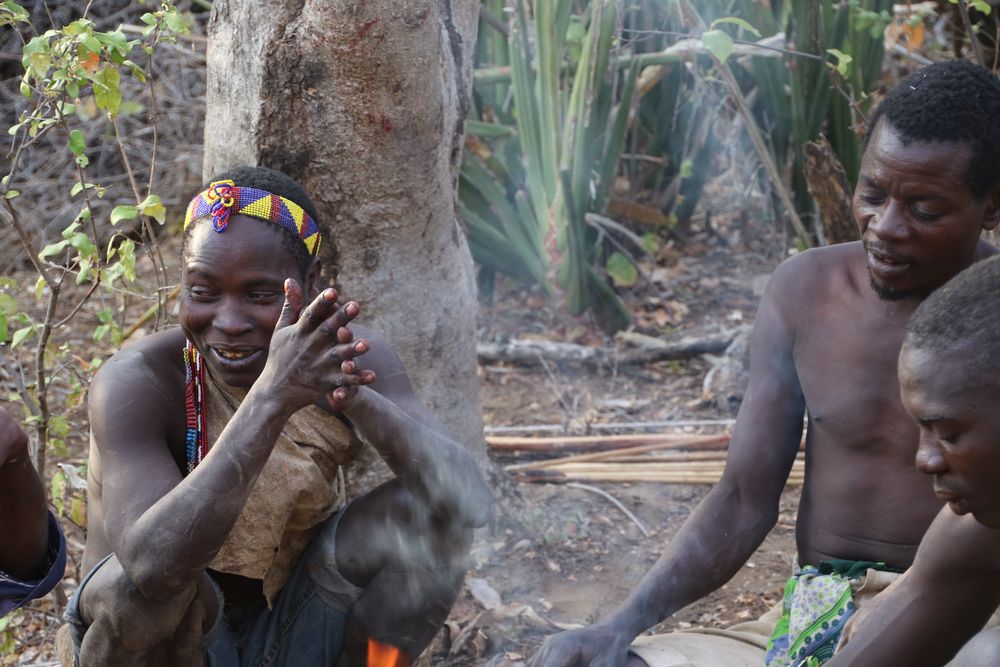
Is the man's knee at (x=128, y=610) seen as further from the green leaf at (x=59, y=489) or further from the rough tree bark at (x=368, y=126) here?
the rough tree bark at (x=368, y=126)

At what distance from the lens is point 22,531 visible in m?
2.37

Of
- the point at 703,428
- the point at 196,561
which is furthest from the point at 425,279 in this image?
the point at 703,428

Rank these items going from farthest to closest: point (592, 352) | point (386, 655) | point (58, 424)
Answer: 1. point (592, 352)
2. point (58, 424)
3. point (386, 655)

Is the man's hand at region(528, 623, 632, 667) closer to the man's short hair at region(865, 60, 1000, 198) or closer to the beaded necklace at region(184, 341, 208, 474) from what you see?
the beaded necklace at region(184, 341, 208, 474)

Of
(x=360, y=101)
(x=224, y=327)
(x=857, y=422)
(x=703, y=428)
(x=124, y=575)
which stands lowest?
(x=703, y=428)

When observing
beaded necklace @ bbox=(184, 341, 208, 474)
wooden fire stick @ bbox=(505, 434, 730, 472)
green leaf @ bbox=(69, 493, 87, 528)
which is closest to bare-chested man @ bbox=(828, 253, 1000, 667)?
beaded necklace @ bbox=(184, 341, 208, 474)

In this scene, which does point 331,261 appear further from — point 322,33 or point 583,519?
point 583,519

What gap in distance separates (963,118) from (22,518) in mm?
2098

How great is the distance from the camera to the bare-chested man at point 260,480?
213 centimetres

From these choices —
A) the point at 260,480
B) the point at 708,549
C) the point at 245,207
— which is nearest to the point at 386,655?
the point at 260,480

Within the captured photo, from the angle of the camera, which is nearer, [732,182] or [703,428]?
[703,428]

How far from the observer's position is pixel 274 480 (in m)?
2.46

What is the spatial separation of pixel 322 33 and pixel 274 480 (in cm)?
119

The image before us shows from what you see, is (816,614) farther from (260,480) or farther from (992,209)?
(260,480)
